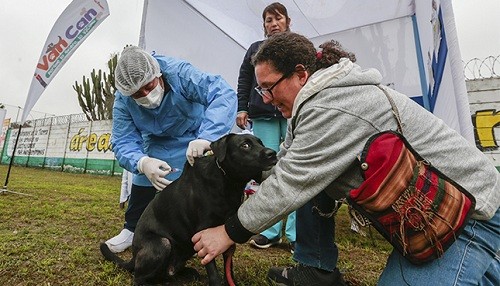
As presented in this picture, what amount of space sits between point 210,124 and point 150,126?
65cm

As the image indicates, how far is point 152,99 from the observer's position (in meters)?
2.39

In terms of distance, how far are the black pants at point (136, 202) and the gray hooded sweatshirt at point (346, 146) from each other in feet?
5.29

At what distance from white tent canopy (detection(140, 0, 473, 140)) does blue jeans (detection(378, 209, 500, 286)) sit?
2407 millimetres

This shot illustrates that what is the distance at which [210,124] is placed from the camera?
2.19m

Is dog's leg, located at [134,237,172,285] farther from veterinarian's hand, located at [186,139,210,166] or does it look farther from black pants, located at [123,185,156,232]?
black pants, located at [123,185,156,232]

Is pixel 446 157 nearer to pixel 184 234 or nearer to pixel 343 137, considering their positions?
pixel 343 137

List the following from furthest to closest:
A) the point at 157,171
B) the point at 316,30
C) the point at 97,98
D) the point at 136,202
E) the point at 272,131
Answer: the point at 97,98 → the point at 316,30 → the point at 272,131 → the point at 136,202 → the point at 157,171

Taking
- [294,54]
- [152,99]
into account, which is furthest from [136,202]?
[294,54]

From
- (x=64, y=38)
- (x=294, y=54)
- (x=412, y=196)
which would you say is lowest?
(x=412, y=196)

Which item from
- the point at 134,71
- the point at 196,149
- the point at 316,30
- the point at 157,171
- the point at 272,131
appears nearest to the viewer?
the point at 196,149

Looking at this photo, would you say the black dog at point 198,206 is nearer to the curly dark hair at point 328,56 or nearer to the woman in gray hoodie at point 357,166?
the woman in gray hoodie at point 357,166

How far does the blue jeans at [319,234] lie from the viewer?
1.74m

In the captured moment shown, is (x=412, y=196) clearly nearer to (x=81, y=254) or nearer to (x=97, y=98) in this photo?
(x=81, y=254)

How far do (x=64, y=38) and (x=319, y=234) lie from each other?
16.7 feet
